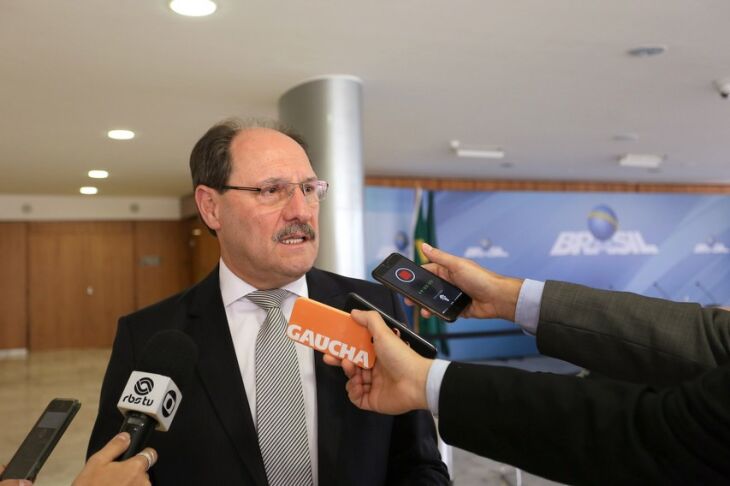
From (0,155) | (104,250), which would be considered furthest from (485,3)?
(104,250)

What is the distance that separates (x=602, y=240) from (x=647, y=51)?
300 inches

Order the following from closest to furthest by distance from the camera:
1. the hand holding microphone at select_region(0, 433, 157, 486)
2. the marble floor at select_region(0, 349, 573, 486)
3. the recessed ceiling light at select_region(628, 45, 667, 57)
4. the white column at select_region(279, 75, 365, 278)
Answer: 1. the hand holding microphone at select_region(0, 433, 157, 486)
2. the recessed ceiling light at select_region(628, 45, 667, 57)
3. the white column at select_region(279, 75, 365, 278)
4. the marble floor at select_region(0, 349, 573, 486)

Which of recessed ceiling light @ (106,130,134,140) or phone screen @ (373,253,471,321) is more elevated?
recessed ceiling light @ (106,130,134,140)

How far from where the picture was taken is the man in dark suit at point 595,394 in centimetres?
80

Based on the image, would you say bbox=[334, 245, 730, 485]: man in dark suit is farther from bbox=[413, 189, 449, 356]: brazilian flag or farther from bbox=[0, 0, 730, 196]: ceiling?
bbox=[413, 189, 449, 356]: brazilian flag

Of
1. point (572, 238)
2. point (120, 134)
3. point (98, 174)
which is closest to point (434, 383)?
point (120, 134)

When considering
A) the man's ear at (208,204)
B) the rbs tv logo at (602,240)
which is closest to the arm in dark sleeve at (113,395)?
the man's ear at (208,204)

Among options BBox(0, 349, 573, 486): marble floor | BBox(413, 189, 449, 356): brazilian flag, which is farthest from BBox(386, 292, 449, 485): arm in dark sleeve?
BBox(413, 189, 449, 356): brazilian flag

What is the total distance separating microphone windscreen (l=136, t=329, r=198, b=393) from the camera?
1.20 meters

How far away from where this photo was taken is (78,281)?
1191 centimetres

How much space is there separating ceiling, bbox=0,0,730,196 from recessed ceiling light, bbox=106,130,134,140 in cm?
10

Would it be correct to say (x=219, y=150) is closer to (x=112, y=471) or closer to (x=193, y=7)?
(x=112, y=471)

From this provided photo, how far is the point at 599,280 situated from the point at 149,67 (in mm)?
9084

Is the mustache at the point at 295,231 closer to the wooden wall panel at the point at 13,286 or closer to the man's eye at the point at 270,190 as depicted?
the man's eye at the point at 270,190
